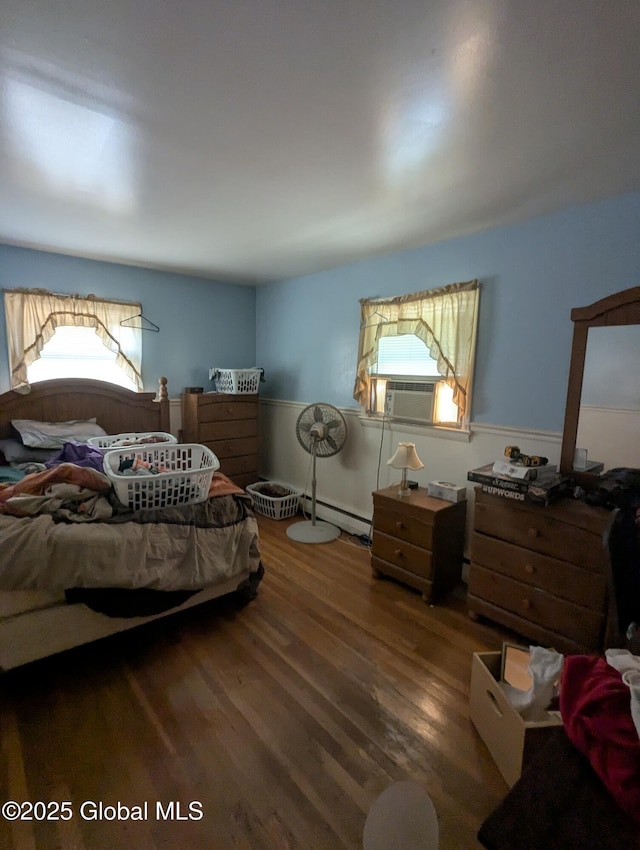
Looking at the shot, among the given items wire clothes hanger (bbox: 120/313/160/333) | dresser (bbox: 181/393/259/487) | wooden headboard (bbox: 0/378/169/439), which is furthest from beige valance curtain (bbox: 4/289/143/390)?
dresser (bbox: 181/393/259/487)

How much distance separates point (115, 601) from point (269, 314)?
3083 mm

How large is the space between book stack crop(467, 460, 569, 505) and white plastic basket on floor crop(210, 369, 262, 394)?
2381mm

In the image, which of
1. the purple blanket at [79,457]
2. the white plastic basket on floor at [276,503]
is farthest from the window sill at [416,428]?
the purple blanket at [79,457]

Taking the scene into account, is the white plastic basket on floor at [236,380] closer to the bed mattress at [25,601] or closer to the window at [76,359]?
the window at [76,359]

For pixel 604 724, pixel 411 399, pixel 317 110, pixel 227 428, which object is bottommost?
pixel 604 724

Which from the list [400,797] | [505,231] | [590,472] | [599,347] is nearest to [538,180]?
[505,231]

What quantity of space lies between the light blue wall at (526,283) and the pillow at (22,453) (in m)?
2.27

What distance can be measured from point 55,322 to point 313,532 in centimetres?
262

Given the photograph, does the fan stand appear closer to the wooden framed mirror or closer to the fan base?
the fan base

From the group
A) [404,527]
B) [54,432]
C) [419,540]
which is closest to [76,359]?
[54,432]

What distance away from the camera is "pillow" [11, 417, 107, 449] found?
8.82 feet

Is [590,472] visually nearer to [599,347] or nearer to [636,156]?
[599,347]

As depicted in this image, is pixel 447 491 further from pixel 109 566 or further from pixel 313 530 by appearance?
pixel 109 566

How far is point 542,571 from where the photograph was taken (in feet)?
6.23
